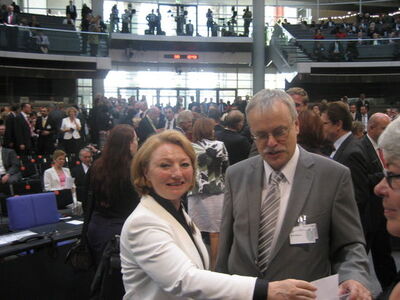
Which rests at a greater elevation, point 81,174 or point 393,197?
point 393,197

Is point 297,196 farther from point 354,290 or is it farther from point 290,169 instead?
point 354,290

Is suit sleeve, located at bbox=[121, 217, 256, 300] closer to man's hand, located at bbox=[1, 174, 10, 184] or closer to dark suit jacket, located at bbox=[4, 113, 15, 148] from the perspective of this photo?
man's hand, located at bbox=[1, 174, 10, 184]

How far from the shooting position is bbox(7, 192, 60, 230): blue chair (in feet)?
16.3

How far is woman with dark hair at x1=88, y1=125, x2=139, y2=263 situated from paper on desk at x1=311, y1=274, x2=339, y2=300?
7.21 ft

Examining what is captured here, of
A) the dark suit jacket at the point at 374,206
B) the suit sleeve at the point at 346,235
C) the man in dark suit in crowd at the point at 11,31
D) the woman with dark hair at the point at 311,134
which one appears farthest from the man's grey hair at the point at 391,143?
the man in dark suit in crowd at the point at 11,31

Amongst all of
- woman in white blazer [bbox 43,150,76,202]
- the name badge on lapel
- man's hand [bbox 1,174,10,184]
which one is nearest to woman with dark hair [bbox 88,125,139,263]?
the name badge on lapel

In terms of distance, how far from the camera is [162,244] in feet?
5.48

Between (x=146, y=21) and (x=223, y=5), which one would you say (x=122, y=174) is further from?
(x=223, y=5)

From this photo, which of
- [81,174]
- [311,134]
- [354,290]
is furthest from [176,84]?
[354,290]

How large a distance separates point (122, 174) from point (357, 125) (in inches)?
158

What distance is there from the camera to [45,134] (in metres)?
11.5

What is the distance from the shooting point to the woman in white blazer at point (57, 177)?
7066mm

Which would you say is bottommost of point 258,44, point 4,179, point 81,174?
point 4,179

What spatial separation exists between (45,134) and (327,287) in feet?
35.7
